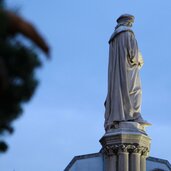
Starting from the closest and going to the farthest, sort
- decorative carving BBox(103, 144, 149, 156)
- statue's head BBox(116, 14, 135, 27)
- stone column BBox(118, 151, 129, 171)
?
stone column BBox(118, 151, 129, 171)
decorative carving BBox(103, 144, 149, 156)
statue's head BBox(116, 14, 135, 27)

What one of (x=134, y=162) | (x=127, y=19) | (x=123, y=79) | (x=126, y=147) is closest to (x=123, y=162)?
(x=134, y=162)

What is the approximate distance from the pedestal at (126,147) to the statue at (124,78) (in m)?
0.39

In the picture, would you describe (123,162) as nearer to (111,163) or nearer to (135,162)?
(135,162)

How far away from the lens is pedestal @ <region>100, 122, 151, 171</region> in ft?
59.1

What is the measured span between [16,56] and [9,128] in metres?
1.05

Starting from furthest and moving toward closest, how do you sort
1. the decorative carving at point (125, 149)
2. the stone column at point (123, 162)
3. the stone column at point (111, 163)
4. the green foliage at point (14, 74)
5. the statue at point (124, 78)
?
the statue at point (124, 78) → the stone column at point (111, 163) → the decorative carving at point (125, 149) → the stone column at point (123, 162) → the green foliage at point (14, 74)

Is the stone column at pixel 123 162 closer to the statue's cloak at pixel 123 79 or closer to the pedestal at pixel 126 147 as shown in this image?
the pedestal at pixel 126 147

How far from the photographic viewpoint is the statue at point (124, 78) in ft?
61.2

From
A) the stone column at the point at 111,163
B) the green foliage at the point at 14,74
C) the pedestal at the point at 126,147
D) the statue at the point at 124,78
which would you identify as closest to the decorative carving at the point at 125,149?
the pedestal at the point at 126,147

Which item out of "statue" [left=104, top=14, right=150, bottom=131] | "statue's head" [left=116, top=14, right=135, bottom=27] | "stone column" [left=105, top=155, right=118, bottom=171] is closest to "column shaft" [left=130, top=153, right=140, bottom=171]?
"stone column" [left=105, top=155, right=118, bottom=171]

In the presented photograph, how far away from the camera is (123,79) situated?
62.3 ft

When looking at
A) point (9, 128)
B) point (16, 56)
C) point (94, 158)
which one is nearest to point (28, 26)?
point (16, 56)

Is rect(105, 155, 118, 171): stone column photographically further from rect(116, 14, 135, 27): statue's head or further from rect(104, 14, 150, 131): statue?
rect(116, 14, 135, 27): statue's head

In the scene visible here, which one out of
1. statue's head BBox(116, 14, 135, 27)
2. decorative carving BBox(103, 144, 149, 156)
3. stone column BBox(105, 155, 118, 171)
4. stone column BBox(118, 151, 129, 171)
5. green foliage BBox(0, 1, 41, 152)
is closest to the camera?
green foliage BBox(0, 1, 41, 152)
